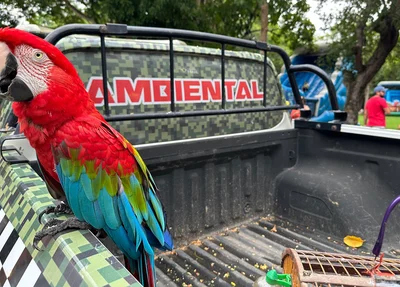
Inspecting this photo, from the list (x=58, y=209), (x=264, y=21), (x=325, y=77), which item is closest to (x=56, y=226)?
(x=58, y=209)

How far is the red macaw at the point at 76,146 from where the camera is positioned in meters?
0.99

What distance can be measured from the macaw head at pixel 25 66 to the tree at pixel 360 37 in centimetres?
1013

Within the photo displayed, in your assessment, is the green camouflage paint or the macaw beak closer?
the green camouflage paint

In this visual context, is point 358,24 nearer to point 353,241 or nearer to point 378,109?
point 378,109

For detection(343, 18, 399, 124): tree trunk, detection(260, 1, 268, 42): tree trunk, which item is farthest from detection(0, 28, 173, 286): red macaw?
detection(343, 18, 399, 124): tree trunk

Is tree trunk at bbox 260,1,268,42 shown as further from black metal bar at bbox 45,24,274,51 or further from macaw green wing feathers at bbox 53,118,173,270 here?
macaw green wing feathers at bbox 53,118,173,270

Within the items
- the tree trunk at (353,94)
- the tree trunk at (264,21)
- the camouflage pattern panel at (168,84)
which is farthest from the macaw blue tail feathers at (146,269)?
the tree trunk at (353,94)

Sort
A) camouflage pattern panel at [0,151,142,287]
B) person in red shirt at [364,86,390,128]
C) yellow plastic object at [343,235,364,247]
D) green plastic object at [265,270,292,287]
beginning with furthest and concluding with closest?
person in red shirt at [364,86,390,128], yellow plastic object at [343,235,364,247], green plastic object at [265,270,292,287], camouflage pattern panel at [0,151,142,287]

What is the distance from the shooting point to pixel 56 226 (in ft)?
3.12

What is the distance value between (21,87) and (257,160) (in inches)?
74.5

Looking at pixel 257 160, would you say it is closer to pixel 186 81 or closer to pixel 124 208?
pixel 186 81

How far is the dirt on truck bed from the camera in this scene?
1.97 metres

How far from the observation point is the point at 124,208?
1.16m

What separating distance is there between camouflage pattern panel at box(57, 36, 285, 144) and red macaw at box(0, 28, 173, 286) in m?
0.73
